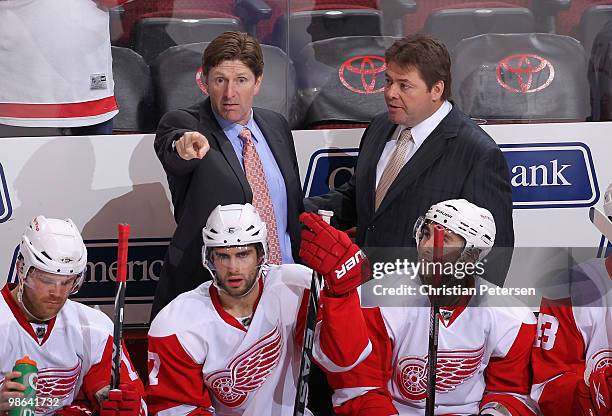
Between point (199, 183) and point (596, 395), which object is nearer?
point (596, 395)

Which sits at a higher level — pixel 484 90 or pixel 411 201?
pixel 484 90

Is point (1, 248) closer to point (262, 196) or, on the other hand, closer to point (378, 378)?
point (262, 196)

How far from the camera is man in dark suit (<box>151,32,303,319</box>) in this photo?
3.18 m

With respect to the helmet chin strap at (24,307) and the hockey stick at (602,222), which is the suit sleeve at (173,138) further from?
the hockey stick at (602,222)

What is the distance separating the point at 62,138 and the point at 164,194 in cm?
35

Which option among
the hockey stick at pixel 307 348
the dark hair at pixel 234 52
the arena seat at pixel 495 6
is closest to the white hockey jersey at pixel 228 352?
the hockey stick at pixel 307 348

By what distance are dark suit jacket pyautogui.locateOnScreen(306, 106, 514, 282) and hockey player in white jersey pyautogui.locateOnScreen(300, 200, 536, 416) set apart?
176 mm

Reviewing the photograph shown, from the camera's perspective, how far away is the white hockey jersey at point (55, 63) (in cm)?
346

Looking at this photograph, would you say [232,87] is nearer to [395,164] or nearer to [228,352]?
[395,164]

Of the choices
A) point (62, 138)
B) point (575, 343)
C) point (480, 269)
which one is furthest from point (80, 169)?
point (575, 343)

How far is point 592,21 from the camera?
363cm

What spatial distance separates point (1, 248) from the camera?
3600 mm

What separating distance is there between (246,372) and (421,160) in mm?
755

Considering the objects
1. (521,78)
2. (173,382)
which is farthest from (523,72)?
(173,382)
